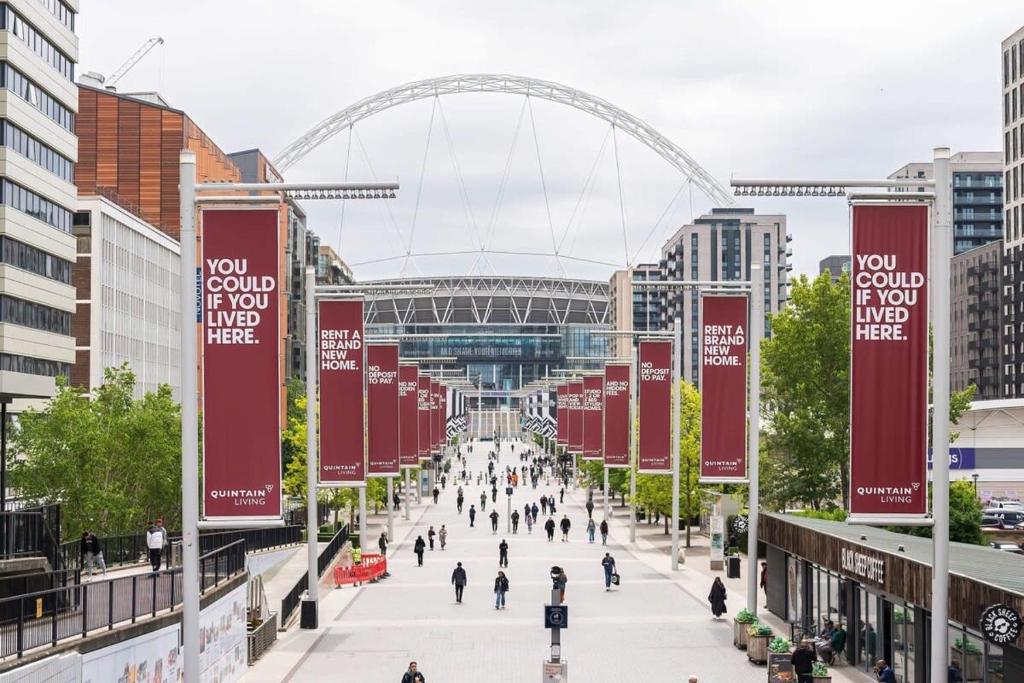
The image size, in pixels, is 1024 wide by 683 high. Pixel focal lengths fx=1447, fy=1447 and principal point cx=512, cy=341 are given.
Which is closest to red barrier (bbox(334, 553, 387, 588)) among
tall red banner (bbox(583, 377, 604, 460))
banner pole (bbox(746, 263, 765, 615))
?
tall red banner (bbox(583, 377, 604, 460))

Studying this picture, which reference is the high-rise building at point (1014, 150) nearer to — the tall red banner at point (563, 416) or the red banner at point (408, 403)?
the tall red banner at point (563, 416)

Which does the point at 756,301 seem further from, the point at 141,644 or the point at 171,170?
the point at 171,170

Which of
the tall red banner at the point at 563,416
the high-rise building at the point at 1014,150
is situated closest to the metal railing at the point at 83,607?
the tall red banner at the point at 563,416

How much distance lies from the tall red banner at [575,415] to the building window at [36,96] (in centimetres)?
3480

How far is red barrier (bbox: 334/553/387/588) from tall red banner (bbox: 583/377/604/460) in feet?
61.8

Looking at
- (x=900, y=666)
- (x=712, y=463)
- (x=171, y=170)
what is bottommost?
(x=900, y=666)

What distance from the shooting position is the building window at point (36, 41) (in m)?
57.2

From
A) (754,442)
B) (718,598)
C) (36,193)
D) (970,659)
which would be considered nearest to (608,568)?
A: (718,598)

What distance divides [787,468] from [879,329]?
204 feet

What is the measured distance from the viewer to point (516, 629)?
1633 inches

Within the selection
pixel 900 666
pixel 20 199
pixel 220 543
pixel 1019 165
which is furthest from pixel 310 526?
pixel 1019 165

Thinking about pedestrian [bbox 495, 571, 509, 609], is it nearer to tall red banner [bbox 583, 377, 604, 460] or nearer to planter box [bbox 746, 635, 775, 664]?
planter box [bbox 746, 635, 775, 664]

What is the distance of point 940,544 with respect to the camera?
1933cm

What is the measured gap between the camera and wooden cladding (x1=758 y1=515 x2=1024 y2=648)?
23.6 metres
